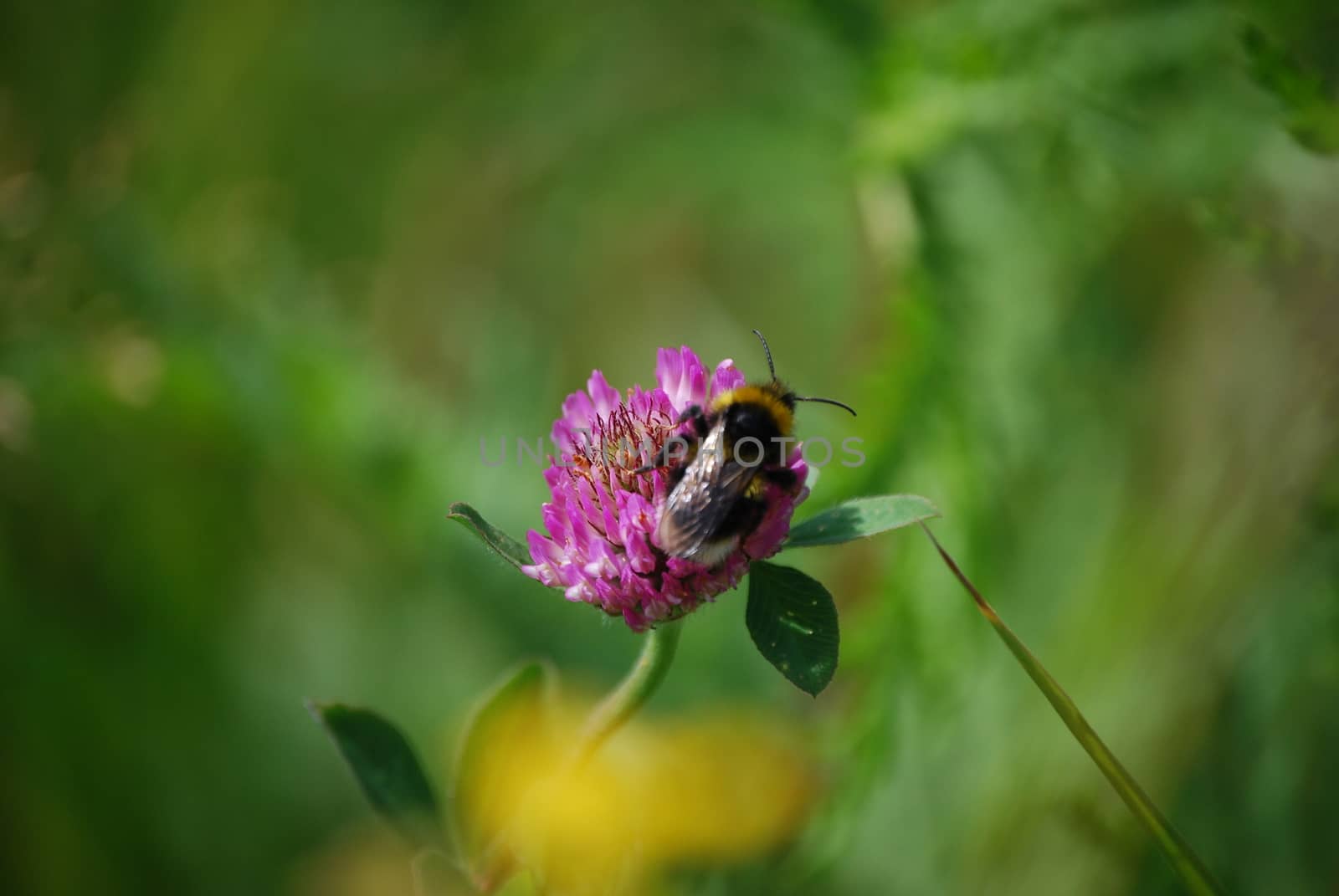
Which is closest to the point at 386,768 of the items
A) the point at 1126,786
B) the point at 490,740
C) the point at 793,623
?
the point at 490,740

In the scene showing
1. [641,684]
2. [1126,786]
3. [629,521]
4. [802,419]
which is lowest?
[1126,786]

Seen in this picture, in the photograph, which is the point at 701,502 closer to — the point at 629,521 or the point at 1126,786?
the point at 629,521

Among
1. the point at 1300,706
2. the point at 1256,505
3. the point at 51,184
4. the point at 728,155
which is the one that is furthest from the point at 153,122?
the point at 1300,706

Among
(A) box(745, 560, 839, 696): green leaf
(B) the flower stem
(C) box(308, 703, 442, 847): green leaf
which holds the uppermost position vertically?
(C) box(308, 703, 442, 847): green leaf

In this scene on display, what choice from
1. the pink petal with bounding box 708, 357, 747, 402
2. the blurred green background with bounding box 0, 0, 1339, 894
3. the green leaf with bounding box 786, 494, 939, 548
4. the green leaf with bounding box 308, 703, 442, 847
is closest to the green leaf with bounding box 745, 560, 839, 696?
the green leaf with bounding box 786, 494, 939, 548

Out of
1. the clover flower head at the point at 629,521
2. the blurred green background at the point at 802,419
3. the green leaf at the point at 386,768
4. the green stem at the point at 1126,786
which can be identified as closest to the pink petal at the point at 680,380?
the clover flower head at the point at 629,521

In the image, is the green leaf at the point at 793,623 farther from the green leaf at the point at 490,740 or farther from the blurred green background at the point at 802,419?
the blurred green background at the point at 802,419

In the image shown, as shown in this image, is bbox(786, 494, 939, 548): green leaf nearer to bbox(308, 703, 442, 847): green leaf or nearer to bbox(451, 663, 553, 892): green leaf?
bbox(451, 663, 553, 892): green leaf
